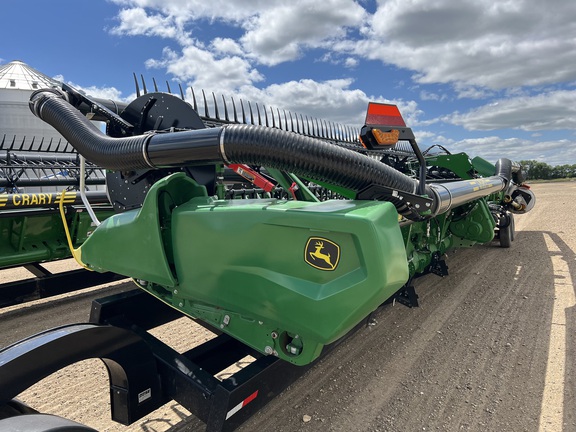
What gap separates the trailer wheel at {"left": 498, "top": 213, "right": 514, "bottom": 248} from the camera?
23.8 feet

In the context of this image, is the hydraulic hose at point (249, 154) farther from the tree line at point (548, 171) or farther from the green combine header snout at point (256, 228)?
the tree line at point (548, 171)

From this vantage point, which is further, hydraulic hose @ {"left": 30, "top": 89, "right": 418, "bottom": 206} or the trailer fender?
hydraulic hose @ {"left": 30, "top": 89, "right": 418, "bottom": 206}

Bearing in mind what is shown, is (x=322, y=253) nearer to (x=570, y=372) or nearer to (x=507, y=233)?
(x=570, y=372)

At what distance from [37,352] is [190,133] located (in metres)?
1.03

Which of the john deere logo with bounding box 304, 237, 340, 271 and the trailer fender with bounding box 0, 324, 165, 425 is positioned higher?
the john deere logo with bounding box 304, 237, 340, 271

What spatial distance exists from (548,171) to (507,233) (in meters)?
44.0

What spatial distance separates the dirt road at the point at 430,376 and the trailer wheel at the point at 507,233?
8.00ft

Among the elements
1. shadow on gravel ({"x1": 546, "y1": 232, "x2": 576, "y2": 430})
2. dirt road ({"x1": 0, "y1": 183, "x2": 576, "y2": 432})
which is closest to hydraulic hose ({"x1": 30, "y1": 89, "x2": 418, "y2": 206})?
dirt road ({"x1": 0, "y1": 183, "x2": 576, "y2": 432})

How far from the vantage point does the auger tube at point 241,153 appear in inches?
64.7

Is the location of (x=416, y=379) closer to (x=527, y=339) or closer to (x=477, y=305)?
(x=527, y=339)

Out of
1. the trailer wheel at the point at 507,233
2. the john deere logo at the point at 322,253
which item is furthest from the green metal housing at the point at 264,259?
the trailer wheel at the point at 507,233

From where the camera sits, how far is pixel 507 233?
730 centimetres

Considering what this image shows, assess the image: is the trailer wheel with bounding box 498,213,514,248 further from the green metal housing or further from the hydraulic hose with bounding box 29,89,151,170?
the hydraulic hose with bounding box 29,89,151,170

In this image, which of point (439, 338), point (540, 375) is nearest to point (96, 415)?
point (439, 338)
